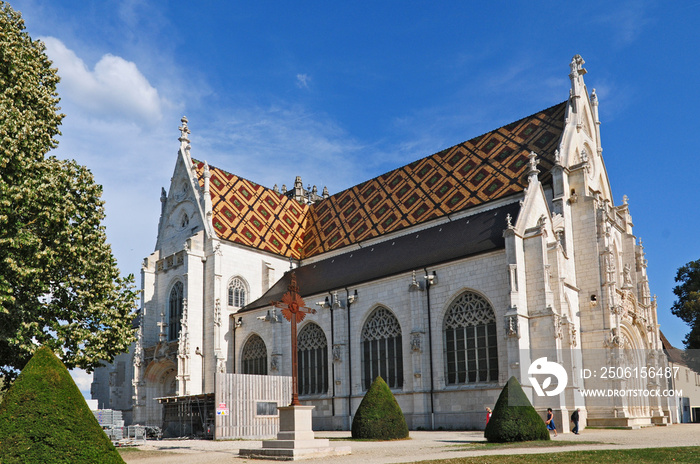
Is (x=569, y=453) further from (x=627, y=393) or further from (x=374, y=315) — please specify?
(x=374, y=315)

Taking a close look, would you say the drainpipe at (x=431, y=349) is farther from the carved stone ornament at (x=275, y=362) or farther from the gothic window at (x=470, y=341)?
the carved stone ornament at (x=275, y=362)

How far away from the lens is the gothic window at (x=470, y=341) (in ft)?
78.9

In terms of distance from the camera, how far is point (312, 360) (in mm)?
30484

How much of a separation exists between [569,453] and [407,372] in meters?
13.5

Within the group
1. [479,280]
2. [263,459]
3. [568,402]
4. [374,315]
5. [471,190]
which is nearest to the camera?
[263,459]

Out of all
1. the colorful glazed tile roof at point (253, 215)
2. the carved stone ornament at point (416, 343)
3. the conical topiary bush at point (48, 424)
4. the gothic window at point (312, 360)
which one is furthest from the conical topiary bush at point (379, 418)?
the colorful glazed tile roof at point (253, 215)

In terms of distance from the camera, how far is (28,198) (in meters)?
15.3

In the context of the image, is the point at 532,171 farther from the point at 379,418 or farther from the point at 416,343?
the point at 379,418

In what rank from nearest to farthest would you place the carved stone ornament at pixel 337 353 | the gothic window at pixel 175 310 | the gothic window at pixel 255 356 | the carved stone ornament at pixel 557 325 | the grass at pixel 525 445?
the grass at pixel 525 445
the carved stone ornament at pixel 557 325
the carved stone ornament at pixel 337 353
the gothic window at pixel 255 356
the gothic window at pixel 175 310

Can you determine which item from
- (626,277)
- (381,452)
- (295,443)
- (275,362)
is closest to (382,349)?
(275,362)

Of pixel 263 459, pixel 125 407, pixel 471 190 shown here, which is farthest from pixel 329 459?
pixel 125 407

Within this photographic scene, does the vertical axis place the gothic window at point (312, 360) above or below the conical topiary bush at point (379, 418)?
above

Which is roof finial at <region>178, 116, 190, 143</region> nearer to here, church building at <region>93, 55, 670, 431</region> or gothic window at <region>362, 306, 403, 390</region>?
church building at <region>93, 55, 670, 431</region>

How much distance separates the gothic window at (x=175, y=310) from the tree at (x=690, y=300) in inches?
1090
